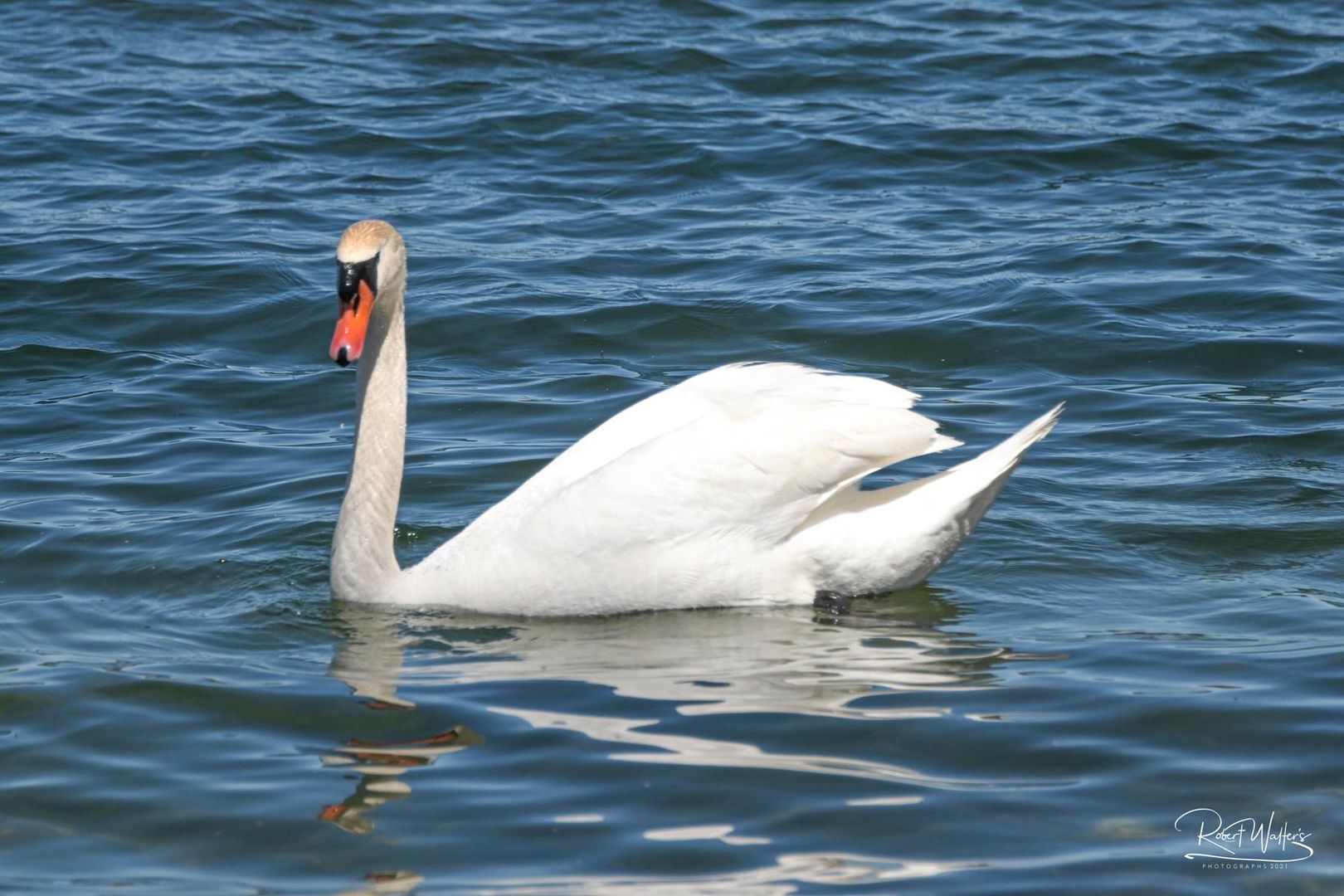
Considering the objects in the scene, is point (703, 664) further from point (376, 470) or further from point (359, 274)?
point (359, 274)

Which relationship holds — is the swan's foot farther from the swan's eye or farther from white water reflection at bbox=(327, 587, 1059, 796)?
the swan's eye

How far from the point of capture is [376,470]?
6.92m

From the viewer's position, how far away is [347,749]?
5480mm

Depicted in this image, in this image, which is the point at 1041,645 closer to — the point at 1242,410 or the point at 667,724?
the point at 667,724

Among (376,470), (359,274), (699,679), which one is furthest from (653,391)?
(699,679)

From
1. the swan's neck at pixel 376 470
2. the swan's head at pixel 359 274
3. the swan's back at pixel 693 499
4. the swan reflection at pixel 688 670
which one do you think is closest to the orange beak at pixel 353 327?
the swan's head at pixel 359 274

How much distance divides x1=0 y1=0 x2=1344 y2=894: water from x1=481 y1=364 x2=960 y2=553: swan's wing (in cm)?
35

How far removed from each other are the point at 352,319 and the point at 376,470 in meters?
0.79

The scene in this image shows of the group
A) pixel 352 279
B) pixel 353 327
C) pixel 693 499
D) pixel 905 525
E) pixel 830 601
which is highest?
pixel 352 279

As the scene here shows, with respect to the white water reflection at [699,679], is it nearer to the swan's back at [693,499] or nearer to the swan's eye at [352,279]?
the swan's back at [693,499]

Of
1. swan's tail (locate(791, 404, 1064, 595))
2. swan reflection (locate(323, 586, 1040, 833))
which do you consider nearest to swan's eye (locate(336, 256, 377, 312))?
swan reflection (locate(323, 586, 1040, 833))

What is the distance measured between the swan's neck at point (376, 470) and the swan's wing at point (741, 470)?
21.8 inches

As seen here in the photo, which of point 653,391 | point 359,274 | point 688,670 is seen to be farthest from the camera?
point 653,391

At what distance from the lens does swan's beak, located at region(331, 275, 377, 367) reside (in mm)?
6184
